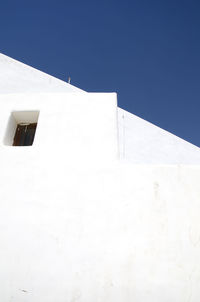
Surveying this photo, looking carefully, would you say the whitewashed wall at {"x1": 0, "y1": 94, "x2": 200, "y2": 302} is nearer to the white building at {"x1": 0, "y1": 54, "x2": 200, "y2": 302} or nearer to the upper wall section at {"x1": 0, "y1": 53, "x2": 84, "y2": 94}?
the white building at {"x1": 0, "y1": 54, "x2": 200, "y2": 302}

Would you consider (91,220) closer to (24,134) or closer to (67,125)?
(67,125)

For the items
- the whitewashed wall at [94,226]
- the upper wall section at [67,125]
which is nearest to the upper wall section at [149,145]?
the upper wall section at [67,125]

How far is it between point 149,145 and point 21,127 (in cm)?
395

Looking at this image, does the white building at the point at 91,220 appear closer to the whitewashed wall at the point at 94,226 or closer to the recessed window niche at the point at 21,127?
the whitewashed wall at the point at 94,226

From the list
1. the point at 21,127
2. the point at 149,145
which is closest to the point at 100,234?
the point at 21,127

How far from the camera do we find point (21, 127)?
326 centimetres

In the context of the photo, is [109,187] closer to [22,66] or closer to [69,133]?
[69,133]

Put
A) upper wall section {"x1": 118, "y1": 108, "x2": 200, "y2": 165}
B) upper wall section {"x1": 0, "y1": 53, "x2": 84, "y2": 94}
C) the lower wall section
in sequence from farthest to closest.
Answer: upper wall section {"x1": 118, "y1": 108, "x2": 200, "y2": 165}, upper wall section {"x1": 0, "y1": 53, "x2": 84, "y2": 94}, the lower wall section

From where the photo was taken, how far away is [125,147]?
5742 mm

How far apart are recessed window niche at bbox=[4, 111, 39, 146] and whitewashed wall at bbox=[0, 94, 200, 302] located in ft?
1.35

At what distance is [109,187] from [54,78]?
4835 mm

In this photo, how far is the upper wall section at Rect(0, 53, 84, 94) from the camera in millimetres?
5352

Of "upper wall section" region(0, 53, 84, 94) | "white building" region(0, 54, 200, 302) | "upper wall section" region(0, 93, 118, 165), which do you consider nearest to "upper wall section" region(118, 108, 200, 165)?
"upper wall section" region(0, 53, 84, 94)

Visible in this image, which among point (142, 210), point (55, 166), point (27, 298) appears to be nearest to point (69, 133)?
point (55, 166)
